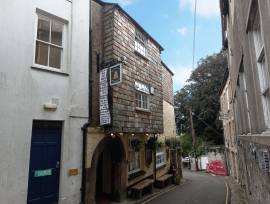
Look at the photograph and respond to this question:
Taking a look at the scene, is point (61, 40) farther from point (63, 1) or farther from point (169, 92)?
point (169, 92)

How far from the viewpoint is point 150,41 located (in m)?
13.8

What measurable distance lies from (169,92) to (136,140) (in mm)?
8859

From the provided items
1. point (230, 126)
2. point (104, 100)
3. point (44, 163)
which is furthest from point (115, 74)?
point (230, 126)

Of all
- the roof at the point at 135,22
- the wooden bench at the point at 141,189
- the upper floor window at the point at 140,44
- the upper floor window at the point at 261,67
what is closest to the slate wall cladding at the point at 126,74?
the roof at the point at 135,22

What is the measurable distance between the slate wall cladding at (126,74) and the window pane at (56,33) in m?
2.12

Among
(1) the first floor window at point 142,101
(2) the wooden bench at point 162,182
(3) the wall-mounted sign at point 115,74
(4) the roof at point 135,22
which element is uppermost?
(4) the roof at point 135,22

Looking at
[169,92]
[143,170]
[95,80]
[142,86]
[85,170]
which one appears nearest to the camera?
[85,170]

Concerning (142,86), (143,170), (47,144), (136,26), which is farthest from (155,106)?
(47,144)

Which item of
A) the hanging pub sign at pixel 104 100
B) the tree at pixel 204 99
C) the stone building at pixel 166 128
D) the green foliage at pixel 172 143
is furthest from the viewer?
the tree at pixel 204 99

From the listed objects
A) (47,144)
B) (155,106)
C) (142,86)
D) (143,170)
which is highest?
(142,86)

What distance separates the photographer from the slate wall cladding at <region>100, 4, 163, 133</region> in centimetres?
991

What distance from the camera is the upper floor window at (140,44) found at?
40.6 feet

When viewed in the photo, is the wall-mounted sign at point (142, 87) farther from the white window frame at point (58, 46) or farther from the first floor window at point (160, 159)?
the first floor window at point (160, 159)

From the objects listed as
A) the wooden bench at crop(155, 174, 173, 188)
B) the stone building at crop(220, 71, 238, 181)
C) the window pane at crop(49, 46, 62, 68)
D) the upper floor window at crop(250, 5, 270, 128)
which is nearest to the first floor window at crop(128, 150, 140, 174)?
the wooden bench at crop(155, 174, 173, 188)
